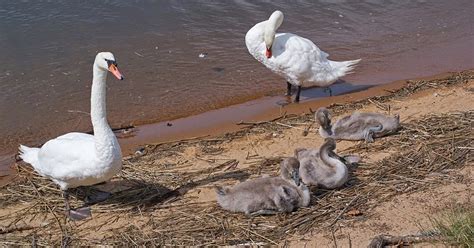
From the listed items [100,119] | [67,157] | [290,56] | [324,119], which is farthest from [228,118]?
[67,157]

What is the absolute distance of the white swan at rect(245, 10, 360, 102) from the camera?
367 inches

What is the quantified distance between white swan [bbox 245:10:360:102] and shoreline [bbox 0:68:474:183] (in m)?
0.30

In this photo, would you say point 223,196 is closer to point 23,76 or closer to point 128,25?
point 23,76

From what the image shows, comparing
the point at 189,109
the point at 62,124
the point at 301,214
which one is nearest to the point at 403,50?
the point at 189,109

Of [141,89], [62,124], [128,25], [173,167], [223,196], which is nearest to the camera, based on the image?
[223,196]

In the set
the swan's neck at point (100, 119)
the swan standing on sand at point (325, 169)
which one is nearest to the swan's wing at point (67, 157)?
the swan's neck at point (100, 119)

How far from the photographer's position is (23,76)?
10.2 metres

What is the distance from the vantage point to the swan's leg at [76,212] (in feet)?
20.2

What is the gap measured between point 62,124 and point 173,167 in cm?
242

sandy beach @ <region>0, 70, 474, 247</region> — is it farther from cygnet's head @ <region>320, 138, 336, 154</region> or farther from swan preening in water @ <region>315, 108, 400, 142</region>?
cygnet's head @ <region>320, 138, 336, 154</region>

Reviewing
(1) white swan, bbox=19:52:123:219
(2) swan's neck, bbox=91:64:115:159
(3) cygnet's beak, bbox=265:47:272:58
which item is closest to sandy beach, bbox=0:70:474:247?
(1) white swan, bbox=19:52:123:219

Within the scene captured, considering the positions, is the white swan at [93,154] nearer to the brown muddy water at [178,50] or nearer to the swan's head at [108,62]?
the swan's head at [108,62]

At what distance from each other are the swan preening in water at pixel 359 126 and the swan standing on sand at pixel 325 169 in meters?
0.99

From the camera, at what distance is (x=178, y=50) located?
1139 centimetres
